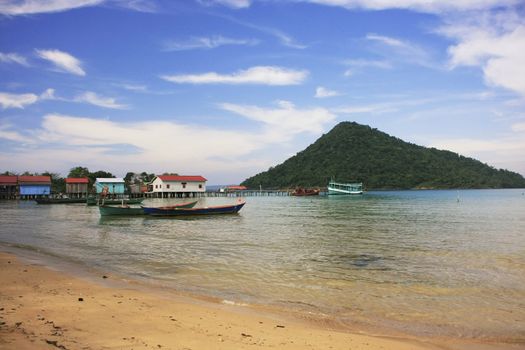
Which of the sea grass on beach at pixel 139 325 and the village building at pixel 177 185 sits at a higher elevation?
the village building at pixel 177 185

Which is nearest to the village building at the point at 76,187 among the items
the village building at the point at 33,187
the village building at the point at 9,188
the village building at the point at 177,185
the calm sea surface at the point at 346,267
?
the village building at the point at 33,187

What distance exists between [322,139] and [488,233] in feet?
405

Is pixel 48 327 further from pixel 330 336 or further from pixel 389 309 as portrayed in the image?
pixel 389 309

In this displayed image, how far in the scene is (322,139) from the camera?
14575 centimetres

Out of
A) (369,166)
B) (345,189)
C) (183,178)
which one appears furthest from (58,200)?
(369,166)

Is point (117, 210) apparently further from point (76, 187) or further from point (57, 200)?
point (76, 187)

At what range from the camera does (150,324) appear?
6.62 m

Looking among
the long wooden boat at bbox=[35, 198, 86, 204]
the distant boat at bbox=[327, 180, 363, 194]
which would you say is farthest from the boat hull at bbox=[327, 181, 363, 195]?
the long wooden boat at bbox=[35, 198, 86, 204]

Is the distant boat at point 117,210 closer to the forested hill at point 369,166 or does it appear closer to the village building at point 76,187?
the village building at point 76,187

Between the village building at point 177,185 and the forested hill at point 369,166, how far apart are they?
5228 cm

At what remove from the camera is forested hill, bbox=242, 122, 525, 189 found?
12788 centimetres

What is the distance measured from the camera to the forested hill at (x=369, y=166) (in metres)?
128

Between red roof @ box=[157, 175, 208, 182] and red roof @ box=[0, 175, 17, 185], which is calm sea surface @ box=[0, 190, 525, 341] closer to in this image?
red roof @ box=[157, 175, 208, 182]

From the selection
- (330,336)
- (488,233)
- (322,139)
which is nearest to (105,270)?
(330,336)
